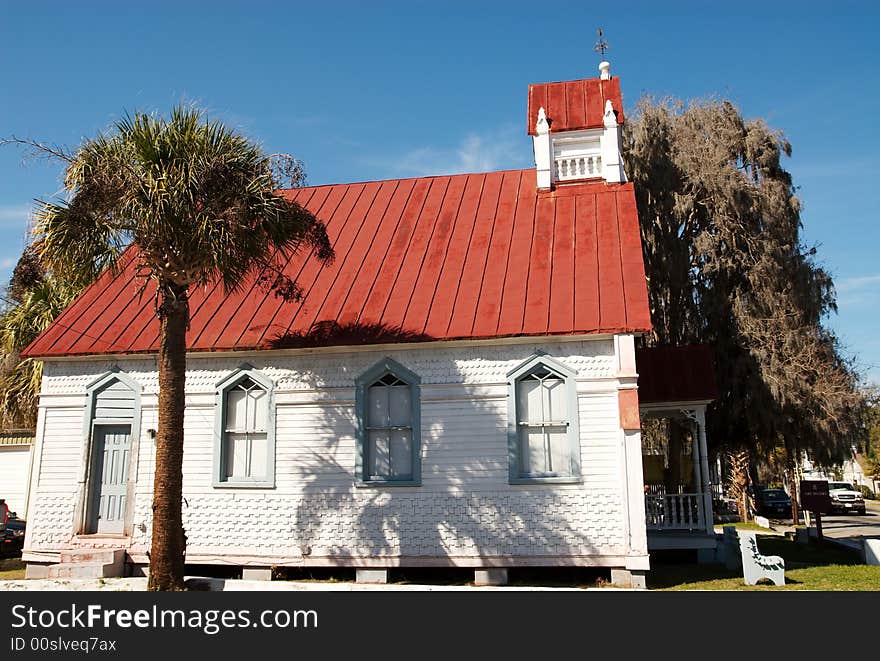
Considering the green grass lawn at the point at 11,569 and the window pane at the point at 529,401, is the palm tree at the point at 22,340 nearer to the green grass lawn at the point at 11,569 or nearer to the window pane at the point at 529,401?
the green grass lawn at the point at 11,569

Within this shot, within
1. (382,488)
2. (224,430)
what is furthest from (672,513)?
(224,430)

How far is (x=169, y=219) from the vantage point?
11.5 meters

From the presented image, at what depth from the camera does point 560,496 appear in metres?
13.5

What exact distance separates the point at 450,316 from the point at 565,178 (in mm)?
5775

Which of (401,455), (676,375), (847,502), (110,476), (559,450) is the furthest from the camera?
(847,502)

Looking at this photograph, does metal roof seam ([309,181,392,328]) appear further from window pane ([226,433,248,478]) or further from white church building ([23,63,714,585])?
window pane ([226,433,248,478])

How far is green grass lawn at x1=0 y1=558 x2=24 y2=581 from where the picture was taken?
15266 mm

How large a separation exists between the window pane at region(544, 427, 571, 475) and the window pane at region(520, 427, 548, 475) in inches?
5.0

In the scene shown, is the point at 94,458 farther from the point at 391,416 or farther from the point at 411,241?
the point at 411,241

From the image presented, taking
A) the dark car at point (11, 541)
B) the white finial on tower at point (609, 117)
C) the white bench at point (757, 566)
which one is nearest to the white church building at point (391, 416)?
the white bench at point (757, 566)

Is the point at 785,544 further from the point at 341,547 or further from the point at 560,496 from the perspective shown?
the point at 341,547

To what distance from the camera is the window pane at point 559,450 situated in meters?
13.7

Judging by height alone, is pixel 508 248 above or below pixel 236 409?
above

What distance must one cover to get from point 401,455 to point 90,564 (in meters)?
6.01
